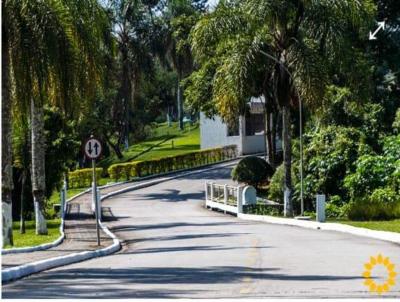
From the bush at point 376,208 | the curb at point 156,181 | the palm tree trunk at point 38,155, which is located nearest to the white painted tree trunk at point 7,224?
the palm tree trunk at point 38,155

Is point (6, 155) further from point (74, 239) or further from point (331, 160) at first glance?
point (331, 160)

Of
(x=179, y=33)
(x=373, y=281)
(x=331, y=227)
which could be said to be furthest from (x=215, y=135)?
(x=373, y=281)

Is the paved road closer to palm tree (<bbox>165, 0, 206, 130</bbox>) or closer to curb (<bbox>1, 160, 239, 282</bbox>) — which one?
curb (<bbox>1, 160, 239, 282</bbox>)

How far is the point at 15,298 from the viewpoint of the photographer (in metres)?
11.4

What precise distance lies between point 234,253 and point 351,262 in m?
3.79

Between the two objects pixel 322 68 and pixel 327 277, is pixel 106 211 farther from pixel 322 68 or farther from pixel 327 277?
pixel 327 277

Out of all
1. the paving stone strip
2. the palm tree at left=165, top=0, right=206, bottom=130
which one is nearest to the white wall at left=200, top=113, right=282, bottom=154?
the palm tree at left=165, top=0, right=206, bottom=130

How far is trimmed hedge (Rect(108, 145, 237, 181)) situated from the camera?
196 feet

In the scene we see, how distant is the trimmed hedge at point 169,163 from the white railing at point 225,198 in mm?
15984

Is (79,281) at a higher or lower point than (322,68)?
lower

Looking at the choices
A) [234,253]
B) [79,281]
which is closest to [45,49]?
[234,253]

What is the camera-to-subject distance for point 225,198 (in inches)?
1618

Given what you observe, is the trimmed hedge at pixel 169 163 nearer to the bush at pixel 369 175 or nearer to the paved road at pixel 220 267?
the bush at pixel 369 175

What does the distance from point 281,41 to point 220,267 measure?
2014 cm
